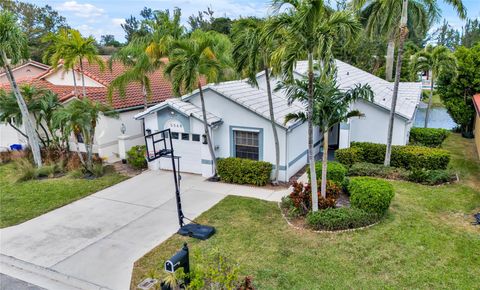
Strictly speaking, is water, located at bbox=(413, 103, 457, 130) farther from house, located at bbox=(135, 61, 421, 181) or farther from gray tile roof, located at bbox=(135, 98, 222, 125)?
A: gray tile roof, located at bbox=(135, 98, 222, 125)

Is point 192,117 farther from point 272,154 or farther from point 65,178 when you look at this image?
point 65,178

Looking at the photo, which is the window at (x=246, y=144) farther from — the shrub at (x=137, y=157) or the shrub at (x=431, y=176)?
the shrub at (x=431, y=176)

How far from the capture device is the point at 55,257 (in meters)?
8.32

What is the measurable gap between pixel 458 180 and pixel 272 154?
6.98 meters

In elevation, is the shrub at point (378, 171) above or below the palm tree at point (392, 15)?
below

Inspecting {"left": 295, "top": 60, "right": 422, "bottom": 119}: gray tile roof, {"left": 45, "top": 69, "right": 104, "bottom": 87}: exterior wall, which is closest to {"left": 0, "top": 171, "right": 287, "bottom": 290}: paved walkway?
{"left": 295, "top": 60, "right": 422, "bottom": 119}: gray tile roof

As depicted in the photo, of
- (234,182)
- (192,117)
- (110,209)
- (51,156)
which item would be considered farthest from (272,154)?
(51,156)

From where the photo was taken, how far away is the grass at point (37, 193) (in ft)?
36.0

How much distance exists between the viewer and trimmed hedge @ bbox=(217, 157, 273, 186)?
1277cm

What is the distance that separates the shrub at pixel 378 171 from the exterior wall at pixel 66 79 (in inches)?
546

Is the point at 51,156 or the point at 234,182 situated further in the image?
the point at 51,156

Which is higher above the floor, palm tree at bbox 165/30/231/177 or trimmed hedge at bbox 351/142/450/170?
palm tree at bbox 165/30/231/177

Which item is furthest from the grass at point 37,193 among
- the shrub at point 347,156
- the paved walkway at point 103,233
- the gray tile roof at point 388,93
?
the gray tile roof at point 388,93

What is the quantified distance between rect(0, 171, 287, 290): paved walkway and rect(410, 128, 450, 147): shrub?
9.57 metres
